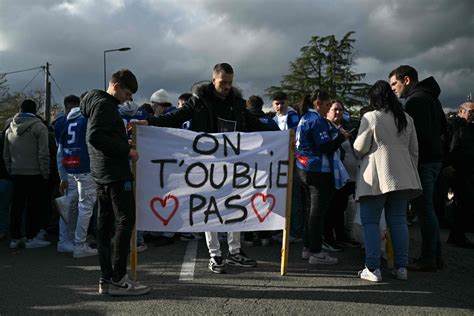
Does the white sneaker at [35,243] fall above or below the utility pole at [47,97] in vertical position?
below

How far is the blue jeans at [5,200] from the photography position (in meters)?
6.69

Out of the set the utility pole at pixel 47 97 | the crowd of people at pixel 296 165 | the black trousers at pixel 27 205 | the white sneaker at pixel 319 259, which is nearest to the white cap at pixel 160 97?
the crowd of people at pixel 296 165

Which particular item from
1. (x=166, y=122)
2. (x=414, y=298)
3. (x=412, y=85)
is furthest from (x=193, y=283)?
(x=412, y=85)

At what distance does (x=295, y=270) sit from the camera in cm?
475

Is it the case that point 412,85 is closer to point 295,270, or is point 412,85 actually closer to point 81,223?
point 295,270

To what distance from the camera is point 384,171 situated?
427 cm

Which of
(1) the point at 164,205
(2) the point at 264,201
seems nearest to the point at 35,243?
(1) the point at 164,205

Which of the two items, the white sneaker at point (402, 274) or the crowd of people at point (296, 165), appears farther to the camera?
the white sneaker at point (402, 274)

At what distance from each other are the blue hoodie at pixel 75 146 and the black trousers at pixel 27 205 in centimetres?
100

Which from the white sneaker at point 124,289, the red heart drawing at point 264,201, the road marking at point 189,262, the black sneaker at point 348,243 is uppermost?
the red heart drawing at point 264,201

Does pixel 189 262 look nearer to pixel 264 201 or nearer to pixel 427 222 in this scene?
pixel 264 201

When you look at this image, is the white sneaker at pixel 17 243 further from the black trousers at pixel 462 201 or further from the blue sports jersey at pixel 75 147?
the black trousers at pixel 462 201

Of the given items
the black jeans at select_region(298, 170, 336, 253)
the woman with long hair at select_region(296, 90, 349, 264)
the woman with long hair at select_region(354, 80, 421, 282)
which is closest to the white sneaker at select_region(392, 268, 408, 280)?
the woman with long hair at select_region(354, 80, 421, 282)

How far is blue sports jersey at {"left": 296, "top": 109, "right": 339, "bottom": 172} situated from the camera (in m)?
4.75
